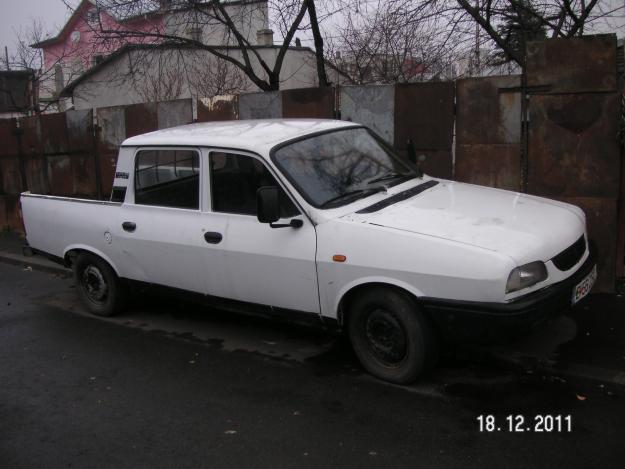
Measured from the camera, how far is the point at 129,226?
537 centimetres

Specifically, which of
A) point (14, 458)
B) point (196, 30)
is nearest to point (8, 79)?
point (196, 30)

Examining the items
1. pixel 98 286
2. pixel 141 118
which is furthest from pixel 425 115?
pixel 141 118

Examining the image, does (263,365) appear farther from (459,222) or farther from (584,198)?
(584,198)

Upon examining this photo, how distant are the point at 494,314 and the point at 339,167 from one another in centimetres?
171

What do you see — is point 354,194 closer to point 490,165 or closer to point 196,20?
point 490,165

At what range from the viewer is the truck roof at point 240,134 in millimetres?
4691

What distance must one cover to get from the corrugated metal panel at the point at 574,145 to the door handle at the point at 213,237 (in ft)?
10.7

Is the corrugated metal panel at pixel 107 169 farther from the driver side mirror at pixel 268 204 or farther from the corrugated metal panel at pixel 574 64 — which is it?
the corrugated metal panel at pixel 574 64

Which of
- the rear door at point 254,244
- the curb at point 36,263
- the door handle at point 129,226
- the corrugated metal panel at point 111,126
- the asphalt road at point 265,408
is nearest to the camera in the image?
the asphalt road at point 265,408

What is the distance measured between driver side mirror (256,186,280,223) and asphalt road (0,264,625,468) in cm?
121

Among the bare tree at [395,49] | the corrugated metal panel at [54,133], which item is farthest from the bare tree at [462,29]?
the corrugated metal panel at [54,133]

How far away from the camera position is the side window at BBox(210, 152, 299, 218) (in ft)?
15.0

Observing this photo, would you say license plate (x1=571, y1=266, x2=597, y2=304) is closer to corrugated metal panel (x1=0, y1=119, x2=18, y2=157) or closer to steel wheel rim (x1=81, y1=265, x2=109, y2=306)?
steel wheel rim (x1=81, y1=265, x2=109, y2=306)

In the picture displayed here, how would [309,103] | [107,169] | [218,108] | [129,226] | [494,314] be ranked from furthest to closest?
[107,169] < [218,108] < [309,103] < [129,226] < [494,314]
